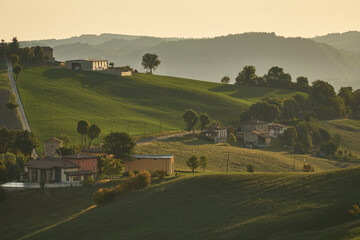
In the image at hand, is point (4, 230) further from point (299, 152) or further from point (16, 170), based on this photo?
point (299, 152)

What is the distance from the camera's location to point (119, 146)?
111m

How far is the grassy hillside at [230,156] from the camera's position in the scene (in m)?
126

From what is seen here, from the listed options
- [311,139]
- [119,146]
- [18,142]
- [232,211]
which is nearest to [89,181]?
[119,146]

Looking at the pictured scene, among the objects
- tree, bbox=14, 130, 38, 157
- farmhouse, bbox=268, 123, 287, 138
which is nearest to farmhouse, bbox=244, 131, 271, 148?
farmhouse, bbox=268, 123, 287, 138

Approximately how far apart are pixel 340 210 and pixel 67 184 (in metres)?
51.4

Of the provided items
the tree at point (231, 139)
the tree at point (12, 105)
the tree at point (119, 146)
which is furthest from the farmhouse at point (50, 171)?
the tree at point (231, 139)

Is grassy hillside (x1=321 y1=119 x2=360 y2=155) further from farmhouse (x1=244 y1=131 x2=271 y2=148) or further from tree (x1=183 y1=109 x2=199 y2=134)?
tree (x1=183 y1=109 x2=199 y2=134)

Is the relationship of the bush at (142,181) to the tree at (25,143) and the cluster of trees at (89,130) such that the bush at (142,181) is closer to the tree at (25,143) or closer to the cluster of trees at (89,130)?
the tree at (25,143)

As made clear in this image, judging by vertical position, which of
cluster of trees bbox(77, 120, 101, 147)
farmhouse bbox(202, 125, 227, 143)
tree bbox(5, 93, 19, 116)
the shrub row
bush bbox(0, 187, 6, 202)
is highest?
tree bbox(5, 93, 19, 116)

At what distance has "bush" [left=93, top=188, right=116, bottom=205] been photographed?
279 ft

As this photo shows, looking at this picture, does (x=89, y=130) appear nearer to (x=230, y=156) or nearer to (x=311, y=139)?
(x=230, y=156)

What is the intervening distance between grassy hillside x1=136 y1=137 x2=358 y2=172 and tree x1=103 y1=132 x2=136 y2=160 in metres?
10.5

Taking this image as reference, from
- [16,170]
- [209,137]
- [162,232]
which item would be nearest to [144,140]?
[209,137]

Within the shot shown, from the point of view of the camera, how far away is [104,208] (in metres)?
80.9
